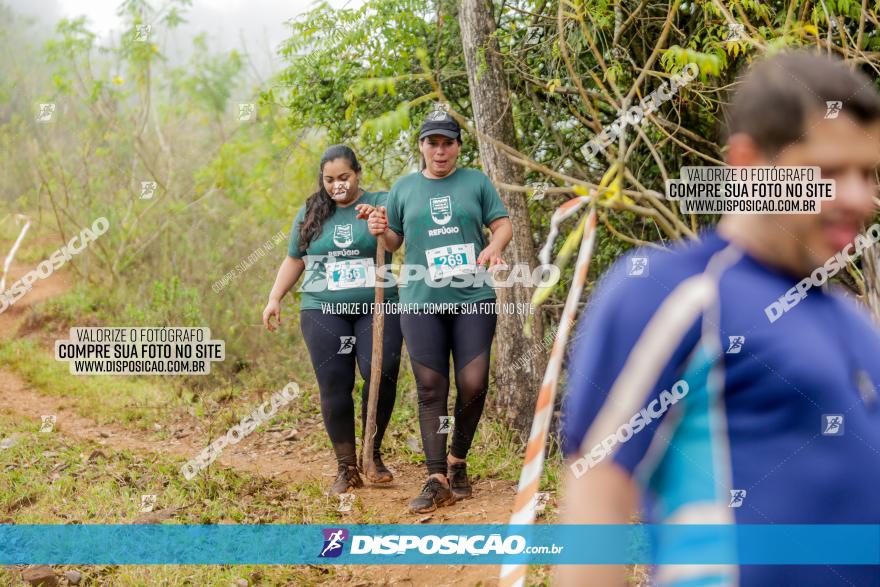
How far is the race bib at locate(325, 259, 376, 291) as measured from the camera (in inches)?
213

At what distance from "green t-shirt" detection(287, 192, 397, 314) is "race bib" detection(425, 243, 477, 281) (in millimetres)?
548

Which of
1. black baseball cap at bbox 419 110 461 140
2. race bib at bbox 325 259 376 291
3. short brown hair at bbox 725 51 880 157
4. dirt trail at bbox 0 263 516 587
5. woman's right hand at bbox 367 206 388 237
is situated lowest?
dirt trail at bbox 0 263 516 587

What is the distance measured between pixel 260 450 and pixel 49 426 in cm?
200

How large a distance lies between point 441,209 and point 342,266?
802 mm

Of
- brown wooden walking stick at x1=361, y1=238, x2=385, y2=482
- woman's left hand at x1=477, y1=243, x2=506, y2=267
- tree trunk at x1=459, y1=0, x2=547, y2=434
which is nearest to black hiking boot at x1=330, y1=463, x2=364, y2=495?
brown wooden walking stick at x1=361, y1=238, x2=385, y2=482

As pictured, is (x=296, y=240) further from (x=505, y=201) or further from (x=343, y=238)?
(x=505, y=201)

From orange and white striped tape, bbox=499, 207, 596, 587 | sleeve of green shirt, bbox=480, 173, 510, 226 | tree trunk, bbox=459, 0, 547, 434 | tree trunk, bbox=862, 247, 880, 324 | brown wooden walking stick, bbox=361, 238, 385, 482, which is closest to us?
orange and white striped tape, bbox=499, 207, 596, 587

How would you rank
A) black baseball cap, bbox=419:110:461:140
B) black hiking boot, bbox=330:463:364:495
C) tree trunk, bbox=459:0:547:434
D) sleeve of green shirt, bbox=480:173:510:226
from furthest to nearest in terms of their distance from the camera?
1. tree trunk, bbox=459:0:547:434
2. black hiking boot, bbox=330:463:364:495
3. sleeve of green shirt, bbox=480:173:510:226
4. black baseball cap, bbox=419:110:461:140

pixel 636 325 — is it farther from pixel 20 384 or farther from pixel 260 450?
pixel 20 384

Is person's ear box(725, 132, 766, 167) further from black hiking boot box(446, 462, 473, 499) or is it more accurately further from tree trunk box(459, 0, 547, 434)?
tree trunk box(459, 0, 547, 434)

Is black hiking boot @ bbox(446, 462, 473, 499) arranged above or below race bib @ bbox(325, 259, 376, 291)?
below

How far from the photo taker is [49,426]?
7.69 metres

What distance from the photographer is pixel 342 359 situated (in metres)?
5.47

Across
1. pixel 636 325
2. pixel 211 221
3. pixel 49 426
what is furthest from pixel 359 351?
pixel 211 221
